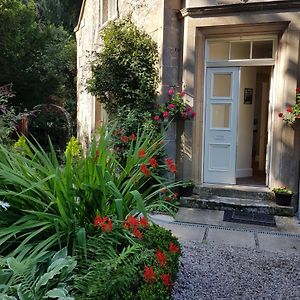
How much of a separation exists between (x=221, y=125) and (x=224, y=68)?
100cm

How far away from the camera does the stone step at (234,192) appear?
5996 mm

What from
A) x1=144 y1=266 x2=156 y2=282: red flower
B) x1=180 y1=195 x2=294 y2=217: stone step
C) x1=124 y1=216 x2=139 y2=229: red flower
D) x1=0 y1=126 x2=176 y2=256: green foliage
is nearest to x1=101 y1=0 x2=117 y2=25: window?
x1=180 y1=195 x2=294 y2=217: stone step

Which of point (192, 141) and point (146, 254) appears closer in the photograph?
point (146, 254)

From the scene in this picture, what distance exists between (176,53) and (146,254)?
15.4 ft

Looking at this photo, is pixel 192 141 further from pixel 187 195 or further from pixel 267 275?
pixel 267 275

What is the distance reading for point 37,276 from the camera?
2242 mm

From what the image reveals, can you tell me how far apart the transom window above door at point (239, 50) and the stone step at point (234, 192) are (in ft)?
7.07

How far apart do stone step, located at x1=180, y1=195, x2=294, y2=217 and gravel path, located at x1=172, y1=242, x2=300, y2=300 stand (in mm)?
1540

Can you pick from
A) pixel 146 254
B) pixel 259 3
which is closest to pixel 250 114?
pixel 259 3

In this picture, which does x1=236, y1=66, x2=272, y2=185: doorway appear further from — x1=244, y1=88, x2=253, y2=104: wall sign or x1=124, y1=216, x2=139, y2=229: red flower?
x1=124, y1=216, x2=139, y2=229: red flower

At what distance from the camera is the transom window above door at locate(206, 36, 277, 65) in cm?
616

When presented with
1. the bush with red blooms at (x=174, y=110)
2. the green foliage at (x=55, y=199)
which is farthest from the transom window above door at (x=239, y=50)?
the green foliage at (x=55, y=199)

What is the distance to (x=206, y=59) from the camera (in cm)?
631

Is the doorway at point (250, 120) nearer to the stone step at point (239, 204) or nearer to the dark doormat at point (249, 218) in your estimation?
the stone step at point (239, 204)
